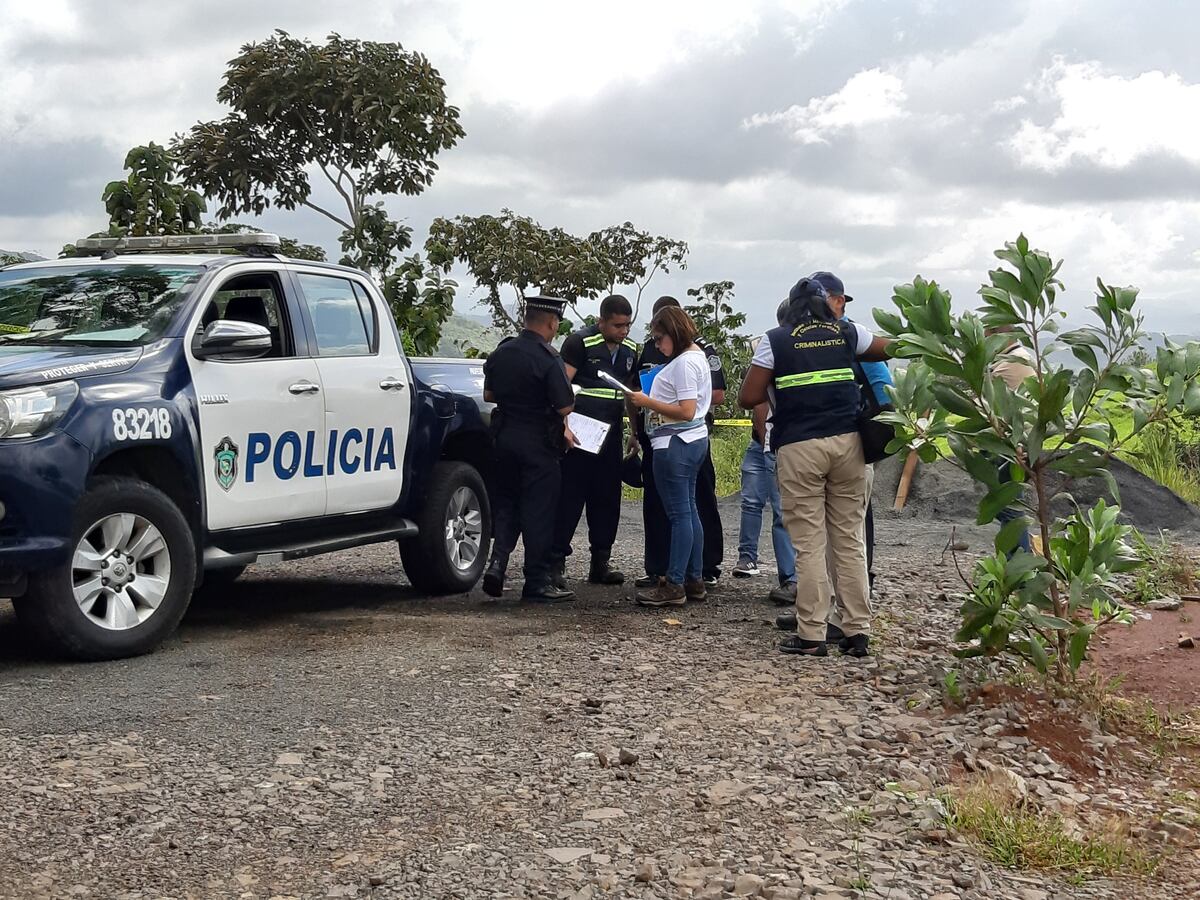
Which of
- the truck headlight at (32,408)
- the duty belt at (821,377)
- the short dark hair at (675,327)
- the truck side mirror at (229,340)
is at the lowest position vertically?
the truck headlight at (32,408)

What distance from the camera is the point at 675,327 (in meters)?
8.47

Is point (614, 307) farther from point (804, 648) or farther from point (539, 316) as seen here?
point (804, 648)

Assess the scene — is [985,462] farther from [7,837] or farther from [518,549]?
[518,549]

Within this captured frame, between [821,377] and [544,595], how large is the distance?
2598 mm

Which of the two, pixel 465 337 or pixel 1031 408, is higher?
pixel 465 337

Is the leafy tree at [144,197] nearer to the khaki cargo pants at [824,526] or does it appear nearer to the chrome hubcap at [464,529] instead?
the chrome hubcap at [464,529]

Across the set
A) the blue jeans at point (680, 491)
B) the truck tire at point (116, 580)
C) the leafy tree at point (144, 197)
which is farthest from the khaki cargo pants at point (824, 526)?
the leafy tree at point (144, 197)

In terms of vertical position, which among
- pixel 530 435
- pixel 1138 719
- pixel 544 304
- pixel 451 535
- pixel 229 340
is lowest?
pixel 1138 719

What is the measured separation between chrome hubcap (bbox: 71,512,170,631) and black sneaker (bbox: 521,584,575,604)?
2699 mm

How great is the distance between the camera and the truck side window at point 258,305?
7941 millimetres

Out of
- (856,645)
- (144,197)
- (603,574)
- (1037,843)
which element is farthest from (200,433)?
(144,197)

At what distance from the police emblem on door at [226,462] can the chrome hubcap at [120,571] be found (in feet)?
1.75

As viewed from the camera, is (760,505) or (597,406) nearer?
(597,406)

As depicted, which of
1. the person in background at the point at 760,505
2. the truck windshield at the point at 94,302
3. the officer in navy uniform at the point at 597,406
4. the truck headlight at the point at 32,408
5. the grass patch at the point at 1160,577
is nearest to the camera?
the truck headlight at the point at 32,408
